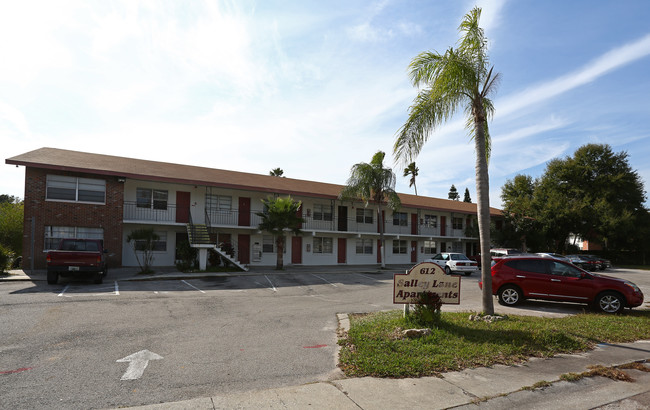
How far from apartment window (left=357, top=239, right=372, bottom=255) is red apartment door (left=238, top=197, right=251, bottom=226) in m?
9.87

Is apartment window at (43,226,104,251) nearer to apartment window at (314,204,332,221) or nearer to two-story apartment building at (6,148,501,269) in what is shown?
two-story apartment building at (6,148,501,269)

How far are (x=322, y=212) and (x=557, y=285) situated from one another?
19.0 meters

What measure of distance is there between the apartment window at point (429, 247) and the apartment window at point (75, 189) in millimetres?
26578

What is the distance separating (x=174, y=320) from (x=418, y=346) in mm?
6055

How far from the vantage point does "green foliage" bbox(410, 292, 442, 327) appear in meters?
8.00

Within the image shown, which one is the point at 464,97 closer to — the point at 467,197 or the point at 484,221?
the point at 484,221

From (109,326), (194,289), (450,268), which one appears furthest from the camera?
(450,268)

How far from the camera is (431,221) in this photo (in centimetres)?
3559

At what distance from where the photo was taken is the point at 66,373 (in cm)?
539

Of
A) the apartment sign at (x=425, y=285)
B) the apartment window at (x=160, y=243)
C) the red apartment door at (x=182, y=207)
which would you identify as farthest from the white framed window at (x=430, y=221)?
the apartment sign at (x=425, y=285)

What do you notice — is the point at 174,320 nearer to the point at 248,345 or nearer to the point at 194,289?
the point at 248,345

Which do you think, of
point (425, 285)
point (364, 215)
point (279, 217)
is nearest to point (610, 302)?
point (425, 285)

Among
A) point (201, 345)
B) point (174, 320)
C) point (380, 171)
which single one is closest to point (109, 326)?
point (174, 320)

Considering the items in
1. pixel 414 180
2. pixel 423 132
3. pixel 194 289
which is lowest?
pixel 194 289
